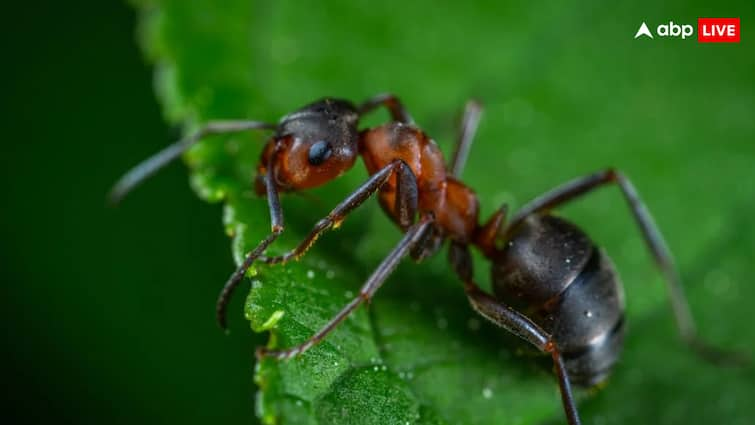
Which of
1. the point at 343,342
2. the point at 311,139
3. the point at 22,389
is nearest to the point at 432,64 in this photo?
the point at 311,139

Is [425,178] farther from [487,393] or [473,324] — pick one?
[487,393]

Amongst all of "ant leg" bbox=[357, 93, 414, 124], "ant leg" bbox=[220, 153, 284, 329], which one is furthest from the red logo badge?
"ant leg" bbox=[220, 153, 284, 329]

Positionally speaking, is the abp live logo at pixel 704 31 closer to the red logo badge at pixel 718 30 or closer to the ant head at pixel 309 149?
the red logo badge at pixel 718 30

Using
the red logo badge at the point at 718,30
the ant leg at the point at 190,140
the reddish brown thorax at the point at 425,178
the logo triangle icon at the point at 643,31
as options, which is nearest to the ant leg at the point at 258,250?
the ant leg at the point at 190,140

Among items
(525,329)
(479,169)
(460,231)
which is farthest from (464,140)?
(525,329)

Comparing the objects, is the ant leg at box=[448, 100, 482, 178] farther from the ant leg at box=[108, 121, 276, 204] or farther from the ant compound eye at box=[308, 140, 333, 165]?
the ant leg at box=[108, 121, 276, 204]

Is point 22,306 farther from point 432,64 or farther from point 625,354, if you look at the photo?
point 625,354
